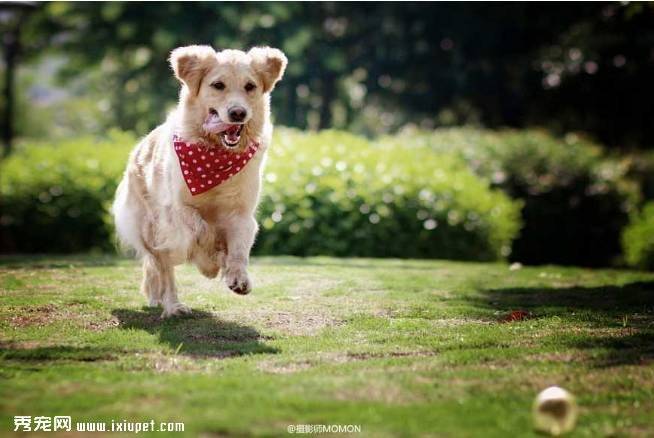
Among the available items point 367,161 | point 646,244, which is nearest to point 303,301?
point 367,161

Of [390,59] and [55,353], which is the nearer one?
[55,353]

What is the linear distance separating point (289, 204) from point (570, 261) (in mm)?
6753

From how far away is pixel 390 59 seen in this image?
2441 cm

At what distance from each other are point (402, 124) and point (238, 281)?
22.0m

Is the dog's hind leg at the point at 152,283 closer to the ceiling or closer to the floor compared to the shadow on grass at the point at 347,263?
closer to the ceiling

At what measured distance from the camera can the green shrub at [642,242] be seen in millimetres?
12828

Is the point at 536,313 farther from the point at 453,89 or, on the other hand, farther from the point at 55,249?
the point at 453,89

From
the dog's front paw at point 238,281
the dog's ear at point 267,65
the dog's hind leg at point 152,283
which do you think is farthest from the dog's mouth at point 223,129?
the dog's hind leg at point 152,283

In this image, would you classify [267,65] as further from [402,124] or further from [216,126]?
[402,124]

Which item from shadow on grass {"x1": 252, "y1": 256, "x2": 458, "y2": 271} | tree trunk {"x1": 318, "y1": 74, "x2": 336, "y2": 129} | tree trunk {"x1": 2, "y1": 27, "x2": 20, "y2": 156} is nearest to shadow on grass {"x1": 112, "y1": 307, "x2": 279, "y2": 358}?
shadow on grass {"x1": 252, "y1": 256, "x2": 458, "y2": 271}

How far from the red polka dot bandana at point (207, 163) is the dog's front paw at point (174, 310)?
833 millimetres

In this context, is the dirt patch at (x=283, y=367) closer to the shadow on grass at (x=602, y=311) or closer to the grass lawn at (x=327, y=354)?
the grass lawn at (x=327, y=354)

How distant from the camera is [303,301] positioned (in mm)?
6812

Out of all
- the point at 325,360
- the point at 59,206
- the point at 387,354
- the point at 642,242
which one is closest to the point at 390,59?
the point at 642,242
